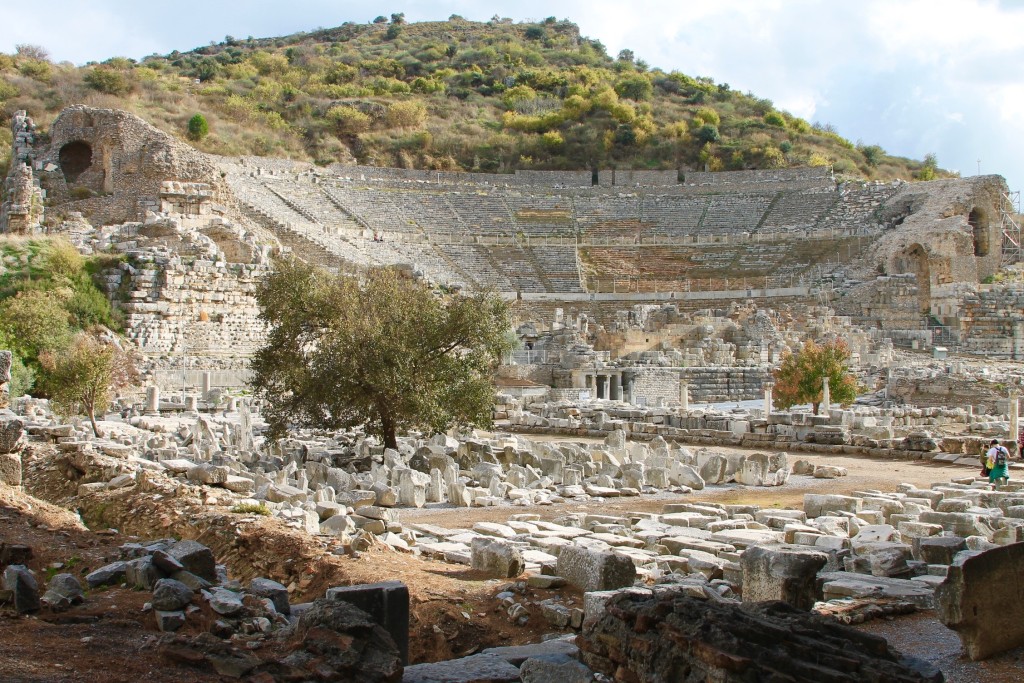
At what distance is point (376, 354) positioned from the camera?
48.5 feet

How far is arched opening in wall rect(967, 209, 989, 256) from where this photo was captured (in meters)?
47.6

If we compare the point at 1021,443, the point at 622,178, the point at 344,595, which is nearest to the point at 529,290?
the point at 622,178

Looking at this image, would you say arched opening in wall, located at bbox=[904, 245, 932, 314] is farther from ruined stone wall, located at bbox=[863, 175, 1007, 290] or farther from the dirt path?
the dirt path

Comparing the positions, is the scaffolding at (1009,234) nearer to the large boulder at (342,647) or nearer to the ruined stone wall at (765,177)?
the ruined stone wall at (765,177)

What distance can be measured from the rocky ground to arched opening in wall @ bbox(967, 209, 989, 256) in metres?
39.8

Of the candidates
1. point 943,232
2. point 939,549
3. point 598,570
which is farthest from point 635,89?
point 598,570

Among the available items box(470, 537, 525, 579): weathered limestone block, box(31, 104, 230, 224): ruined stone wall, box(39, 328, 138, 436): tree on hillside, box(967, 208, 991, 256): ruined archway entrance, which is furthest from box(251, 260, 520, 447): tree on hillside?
box(967, 208, 991, 256): ruined archway entrance

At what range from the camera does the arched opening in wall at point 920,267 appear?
41375mm

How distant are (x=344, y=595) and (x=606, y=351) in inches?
1048

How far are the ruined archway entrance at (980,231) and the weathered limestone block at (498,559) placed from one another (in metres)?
45.6

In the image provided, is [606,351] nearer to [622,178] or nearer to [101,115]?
[101,115]

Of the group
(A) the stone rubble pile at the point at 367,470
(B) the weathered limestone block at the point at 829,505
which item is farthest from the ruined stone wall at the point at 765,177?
(B) the weathered limestone block at the point at 829,505

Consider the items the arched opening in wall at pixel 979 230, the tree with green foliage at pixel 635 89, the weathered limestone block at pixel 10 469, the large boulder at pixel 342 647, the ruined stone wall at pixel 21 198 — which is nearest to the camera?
A: the large boulder at pixel 342 647

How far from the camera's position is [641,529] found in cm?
979
